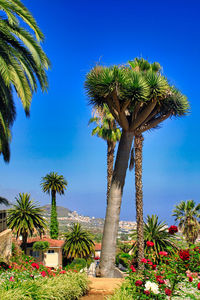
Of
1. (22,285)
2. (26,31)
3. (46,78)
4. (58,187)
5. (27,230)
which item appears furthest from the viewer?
(58,187)

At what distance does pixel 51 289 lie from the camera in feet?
21.8

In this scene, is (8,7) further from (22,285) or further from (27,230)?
(27,230)

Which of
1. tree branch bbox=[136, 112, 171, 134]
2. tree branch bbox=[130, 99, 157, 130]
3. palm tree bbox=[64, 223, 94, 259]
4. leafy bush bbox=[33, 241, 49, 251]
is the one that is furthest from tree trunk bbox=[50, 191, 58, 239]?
tree branch bbox=[130, 99, 157, 130]

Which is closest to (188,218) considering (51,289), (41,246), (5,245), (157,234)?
(157,234)

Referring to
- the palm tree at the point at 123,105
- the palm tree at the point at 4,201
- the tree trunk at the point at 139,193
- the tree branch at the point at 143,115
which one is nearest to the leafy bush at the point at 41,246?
the palm tree at the point at 4,201

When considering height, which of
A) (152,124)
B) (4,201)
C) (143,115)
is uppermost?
(143,115)

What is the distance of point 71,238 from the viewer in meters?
34.0

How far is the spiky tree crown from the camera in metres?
9.58

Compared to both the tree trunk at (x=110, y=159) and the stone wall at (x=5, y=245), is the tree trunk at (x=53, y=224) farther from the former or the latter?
the stone wall at (x=5, y=245)

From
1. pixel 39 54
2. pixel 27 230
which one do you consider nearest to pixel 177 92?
pixel 39 54

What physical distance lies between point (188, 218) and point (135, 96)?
96.5 feet

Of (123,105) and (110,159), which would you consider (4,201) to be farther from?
(123,105)

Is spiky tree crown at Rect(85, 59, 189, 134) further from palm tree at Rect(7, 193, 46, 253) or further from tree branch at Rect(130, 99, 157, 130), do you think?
palm tree at Rect(7, 193, 46, 253)

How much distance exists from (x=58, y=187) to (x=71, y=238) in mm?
13881
